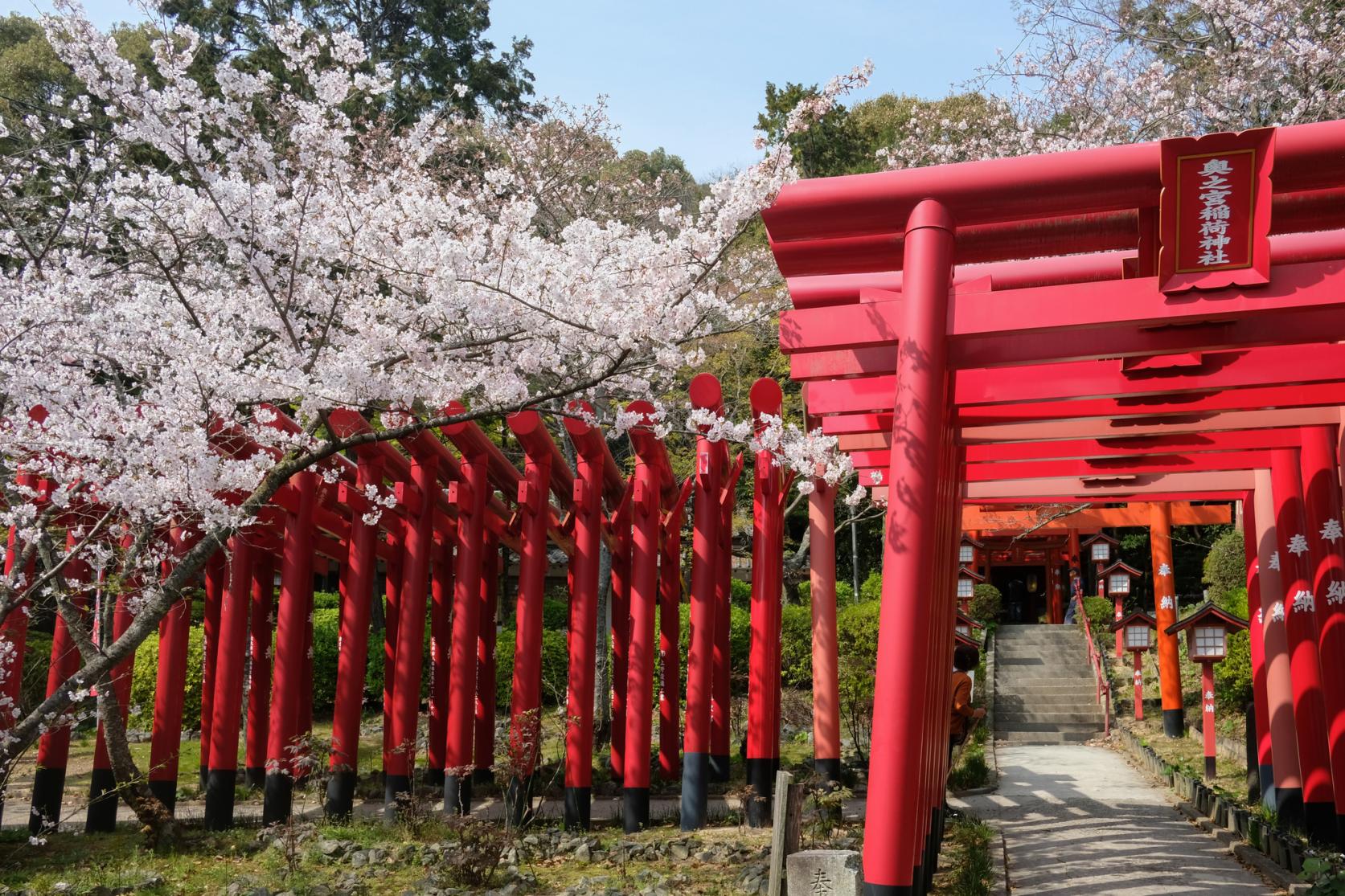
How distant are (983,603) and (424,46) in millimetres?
16590

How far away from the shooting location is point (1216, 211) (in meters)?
5.07

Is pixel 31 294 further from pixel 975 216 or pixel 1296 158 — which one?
pixel 1296 158

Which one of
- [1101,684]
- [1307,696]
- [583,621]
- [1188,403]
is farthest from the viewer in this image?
[1101,684]

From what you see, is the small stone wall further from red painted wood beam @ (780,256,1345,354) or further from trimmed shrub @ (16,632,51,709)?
trimmed shrub @ (16,632,51,709)

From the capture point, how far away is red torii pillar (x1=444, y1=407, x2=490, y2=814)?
403 inches

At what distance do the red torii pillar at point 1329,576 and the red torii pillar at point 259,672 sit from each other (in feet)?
34.2

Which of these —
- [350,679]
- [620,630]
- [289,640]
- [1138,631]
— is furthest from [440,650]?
[1138,631]

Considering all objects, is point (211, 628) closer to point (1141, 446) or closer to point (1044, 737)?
point (1141, 446)

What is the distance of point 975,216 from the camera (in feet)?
18.3

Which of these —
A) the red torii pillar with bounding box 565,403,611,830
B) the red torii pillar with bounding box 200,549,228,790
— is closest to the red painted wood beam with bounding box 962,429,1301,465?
the red torii pillar with bounding box 565,403,611,830

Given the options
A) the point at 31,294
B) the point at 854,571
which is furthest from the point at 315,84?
the point at 854,571

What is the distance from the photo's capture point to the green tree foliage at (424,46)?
66.7 feet

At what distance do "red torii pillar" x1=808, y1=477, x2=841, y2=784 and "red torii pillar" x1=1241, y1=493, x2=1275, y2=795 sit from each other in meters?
4.10

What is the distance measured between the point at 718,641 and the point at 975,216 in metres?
7.42
